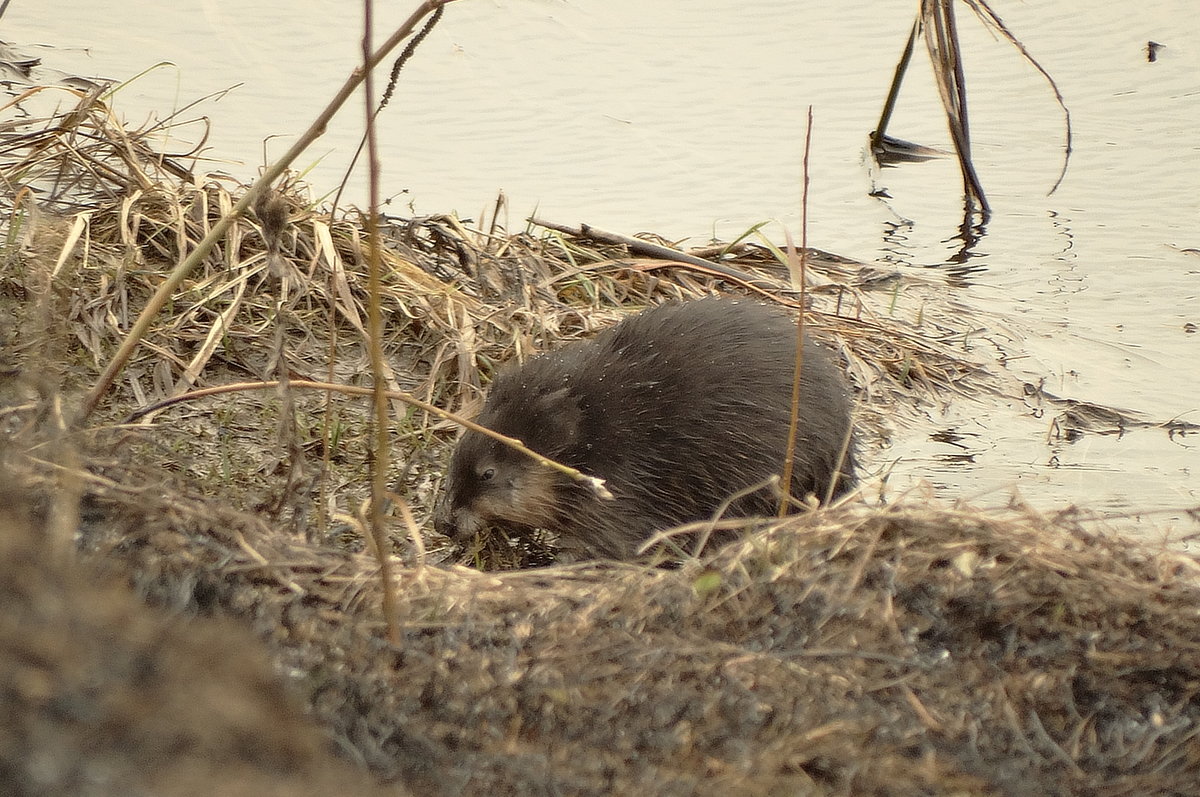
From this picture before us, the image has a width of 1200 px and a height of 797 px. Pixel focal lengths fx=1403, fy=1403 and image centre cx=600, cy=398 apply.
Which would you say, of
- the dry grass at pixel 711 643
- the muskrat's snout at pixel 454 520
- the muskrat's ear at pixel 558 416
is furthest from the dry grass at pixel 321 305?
the dry grass at pixel 711 643

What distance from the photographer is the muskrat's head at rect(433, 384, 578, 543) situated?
436 cm

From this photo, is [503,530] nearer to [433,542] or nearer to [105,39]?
[433,542]

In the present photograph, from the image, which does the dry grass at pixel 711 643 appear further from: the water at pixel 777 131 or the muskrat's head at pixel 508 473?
the water at pixel 777 131

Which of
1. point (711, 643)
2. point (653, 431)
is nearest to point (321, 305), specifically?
point (653, 431)

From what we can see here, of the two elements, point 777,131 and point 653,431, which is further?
point 777,131

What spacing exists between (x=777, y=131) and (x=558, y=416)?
2.90 metres

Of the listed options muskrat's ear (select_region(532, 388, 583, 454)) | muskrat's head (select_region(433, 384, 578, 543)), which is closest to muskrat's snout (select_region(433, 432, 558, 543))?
muskrat's head (select_region(433, 384, 578, 543))

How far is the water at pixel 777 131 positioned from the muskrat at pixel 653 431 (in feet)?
2.95

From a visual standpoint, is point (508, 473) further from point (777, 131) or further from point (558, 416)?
point (777, 131)

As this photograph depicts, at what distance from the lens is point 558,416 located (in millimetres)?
4457

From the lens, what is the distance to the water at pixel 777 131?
19.5 ft

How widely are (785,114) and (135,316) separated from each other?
3.48 meters

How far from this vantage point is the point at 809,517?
2879 millimetres

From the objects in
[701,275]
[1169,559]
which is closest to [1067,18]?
[701,275]
